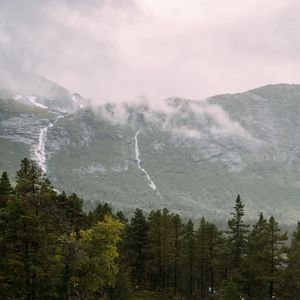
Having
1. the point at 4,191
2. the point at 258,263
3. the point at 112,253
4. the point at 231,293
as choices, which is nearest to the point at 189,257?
the point at 258,263

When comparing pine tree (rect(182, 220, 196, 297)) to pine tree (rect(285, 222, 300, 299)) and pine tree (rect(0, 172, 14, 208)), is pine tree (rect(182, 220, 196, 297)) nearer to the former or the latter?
pine tree (rect(285, 222, 300, 299))

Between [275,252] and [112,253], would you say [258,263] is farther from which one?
[112,253]

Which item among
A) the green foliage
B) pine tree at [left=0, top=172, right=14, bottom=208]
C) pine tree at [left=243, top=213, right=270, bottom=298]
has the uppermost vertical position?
pine tree at [left=0, top=172, right=14, bottom=208]

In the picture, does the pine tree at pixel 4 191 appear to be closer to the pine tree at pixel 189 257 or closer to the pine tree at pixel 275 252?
the pine tree at pixel 275 252

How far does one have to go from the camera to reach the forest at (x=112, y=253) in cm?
3647

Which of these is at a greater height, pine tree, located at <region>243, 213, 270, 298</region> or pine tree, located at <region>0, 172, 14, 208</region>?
pine tree, located at <region>0, 172, 14, 208</region>

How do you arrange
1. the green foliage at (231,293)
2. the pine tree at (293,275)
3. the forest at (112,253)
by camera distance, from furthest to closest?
the pine tree at (293,275), the green foliage at (231,293), the forest at (112,253)

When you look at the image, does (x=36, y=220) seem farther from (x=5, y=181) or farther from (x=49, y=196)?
(x=5, y=181)

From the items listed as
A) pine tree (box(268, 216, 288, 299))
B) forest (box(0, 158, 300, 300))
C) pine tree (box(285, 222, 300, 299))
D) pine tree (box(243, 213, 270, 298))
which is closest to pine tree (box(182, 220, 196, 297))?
forest (box(0, 158, 300, 300))

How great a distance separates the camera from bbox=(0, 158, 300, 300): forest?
3647 centimetres

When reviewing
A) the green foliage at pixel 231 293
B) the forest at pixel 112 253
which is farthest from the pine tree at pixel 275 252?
the green foliage at pixel 231 293

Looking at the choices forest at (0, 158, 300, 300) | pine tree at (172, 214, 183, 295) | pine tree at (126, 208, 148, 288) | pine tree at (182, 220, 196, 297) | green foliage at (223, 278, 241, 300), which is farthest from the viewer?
pine tree at (126, 208, 148, 288)

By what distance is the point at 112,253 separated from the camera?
5228 cm

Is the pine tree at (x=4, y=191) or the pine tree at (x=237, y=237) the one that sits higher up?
the pine tree at (x=4, y=191)
